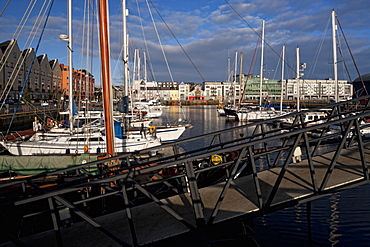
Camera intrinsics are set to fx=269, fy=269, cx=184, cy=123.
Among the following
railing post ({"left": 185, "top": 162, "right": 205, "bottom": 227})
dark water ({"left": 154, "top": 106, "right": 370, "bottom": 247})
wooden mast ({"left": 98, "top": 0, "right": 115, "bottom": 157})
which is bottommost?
dark water ({"left": 154, "top": 106, "right": 370, "bottom": 247})

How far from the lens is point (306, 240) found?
840cm

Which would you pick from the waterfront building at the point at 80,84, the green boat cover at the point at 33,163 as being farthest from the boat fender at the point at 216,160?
the waterfront building at the point at 80,84

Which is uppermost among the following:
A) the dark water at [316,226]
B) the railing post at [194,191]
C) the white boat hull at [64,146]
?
the railing post at [194,191]

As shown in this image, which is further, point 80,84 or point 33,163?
point 80,84

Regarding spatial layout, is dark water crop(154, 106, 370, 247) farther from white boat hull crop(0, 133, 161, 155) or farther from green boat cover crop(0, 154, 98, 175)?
white boat hull crop(0, 133, 161, 155)

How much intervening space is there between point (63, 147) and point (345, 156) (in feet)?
61.7

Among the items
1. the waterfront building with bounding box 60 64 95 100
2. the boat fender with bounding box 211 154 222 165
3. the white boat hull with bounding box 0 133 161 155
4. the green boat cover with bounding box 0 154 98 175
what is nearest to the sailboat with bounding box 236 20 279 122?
the waterfront building with bounding box 60 64 95 100

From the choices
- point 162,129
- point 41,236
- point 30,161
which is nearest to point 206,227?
point 41,236

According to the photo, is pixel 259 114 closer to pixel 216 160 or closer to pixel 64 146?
pixel 64 146

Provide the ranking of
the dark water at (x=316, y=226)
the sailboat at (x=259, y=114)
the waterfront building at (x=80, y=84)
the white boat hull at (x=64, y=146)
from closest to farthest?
the dark water at (x=316, y=226) → the white boat hull at (x=64, y=146) → the waterfront building at (x=80, y=84) → the sailboat at (x=259, y=114)

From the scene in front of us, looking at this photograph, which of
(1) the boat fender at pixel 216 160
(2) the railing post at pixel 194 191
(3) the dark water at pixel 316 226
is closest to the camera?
(2) the railing post at pixel 194 191

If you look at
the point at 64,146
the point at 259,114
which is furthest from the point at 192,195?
the point at 259,114

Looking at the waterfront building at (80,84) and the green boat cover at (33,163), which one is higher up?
the waterfront building at (80,84)

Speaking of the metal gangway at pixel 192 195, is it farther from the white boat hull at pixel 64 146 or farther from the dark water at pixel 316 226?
the white boat hull at pixel 64 146
